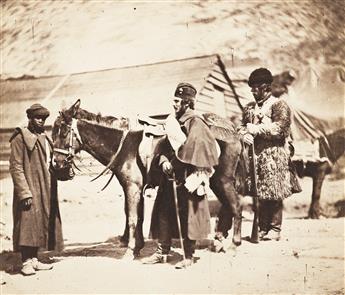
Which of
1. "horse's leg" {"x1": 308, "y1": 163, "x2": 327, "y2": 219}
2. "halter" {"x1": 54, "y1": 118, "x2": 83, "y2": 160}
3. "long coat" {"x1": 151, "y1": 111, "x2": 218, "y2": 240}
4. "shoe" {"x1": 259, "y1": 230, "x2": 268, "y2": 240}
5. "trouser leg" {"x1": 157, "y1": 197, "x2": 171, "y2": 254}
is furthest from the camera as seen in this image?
"horse's leg" {"x1": 308, "y1": 163, "x2": 327, "y2": 219}

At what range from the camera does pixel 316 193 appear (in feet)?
15.5

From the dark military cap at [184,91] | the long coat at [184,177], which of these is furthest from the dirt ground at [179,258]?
the dark military cap at [184,91]

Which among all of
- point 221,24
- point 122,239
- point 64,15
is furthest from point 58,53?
point 122,239

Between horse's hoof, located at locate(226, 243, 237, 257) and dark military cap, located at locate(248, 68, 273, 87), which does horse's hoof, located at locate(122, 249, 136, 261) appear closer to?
horse's hoof, located at locate(226, 243, 237, 257)

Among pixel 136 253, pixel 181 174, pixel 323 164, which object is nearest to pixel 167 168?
pixel 181 174

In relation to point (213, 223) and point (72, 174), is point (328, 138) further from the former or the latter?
point (72, 174)

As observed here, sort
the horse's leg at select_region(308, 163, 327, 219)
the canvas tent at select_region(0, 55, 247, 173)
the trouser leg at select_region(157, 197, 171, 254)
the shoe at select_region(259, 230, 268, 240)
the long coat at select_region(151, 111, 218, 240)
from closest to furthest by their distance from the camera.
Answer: the long coat at select_region(151, 111, 218, 240), the trouser leg at select_region(157, 197, 171, 254), the shoe at select_region(259, 230, 268, 240), the horse's leg at select_region(308, 163, 327, 219), the canvas tent at select_region(0, 55, 247, 173)

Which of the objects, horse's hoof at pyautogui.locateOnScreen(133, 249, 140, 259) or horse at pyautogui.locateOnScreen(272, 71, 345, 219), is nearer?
horse's hoof at pyautogui.locateOnScreen(133, 249, 140, 259)

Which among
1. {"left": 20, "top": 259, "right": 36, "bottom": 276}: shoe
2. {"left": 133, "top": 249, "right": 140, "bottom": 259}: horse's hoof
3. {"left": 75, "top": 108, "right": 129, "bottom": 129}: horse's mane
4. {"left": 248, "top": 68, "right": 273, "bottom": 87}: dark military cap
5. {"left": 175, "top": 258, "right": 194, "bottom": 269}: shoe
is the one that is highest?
{"left": 248, "top": 68, "right": 273, "bottom": 87}: dark military cap

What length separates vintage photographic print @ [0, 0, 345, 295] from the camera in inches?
165

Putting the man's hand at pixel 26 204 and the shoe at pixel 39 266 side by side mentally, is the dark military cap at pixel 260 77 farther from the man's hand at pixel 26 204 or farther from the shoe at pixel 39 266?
the shoe at pixel 39 266

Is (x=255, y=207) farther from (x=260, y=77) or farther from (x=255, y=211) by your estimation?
(x=260, y=77)

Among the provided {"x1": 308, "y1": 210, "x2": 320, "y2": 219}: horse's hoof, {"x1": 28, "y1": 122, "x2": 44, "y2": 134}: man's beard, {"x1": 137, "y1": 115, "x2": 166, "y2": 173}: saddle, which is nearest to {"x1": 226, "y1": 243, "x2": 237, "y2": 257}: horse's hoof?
{"x1": 308, "y1": 210, "x2": 320, "y2": 219}: horse's hoof

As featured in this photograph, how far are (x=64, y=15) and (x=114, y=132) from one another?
1368 millimetres
